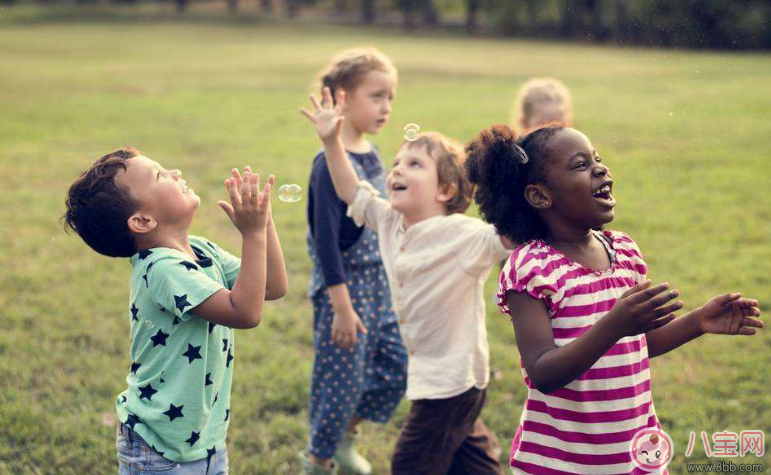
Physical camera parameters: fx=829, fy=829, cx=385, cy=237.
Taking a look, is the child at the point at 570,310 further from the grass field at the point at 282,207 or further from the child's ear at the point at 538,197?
the grass field at the point at 282,207

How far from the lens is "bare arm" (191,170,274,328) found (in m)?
2.47

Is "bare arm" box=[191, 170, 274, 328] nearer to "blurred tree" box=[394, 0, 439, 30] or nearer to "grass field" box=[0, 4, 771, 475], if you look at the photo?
"grass field" box=[0, 4, 771, 475]

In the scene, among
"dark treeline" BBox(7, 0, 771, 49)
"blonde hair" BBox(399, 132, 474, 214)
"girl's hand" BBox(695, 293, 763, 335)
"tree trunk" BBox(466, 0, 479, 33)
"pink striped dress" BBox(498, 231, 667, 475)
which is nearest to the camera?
"girl's hand" BBox(695, 293, 763, 335)

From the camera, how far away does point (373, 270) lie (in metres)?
3.87

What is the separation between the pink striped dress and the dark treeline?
16.6 m

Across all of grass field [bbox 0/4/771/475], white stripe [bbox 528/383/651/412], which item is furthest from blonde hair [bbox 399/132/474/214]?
grass field [bbox 0/4/771/475]

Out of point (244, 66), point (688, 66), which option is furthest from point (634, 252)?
point (244, 66)

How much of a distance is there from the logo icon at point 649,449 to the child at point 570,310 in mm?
21

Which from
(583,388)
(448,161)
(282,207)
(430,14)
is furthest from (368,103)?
(430,14)

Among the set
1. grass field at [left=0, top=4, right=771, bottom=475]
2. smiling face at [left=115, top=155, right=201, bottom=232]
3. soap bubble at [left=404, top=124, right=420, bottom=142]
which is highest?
soap bubble at [left=404, top=124, right=420, bottom=142]

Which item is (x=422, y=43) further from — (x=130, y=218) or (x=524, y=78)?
(x=130, y=218)

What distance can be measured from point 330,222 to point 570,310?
150 centimetres

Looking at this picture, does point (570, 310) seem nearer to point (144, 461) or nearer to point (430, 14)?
point (144, 461)

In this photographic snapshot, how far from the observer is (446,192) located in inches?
135
